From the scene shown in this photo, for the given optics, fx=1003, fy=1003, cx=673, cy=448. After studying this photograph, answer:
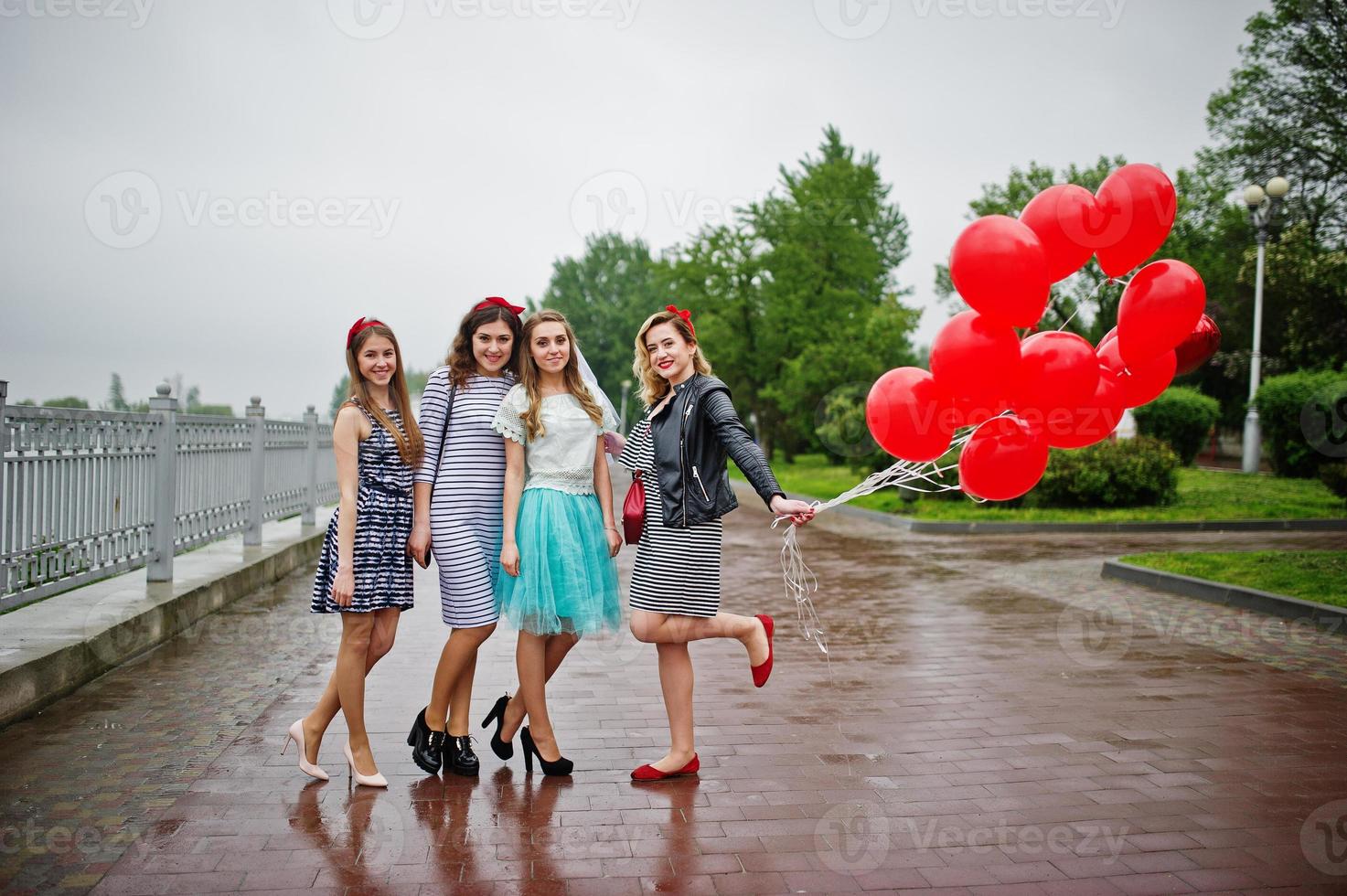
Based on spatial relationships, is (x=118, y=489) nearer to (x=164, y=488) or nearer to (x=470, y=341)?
(x=164, y=488)

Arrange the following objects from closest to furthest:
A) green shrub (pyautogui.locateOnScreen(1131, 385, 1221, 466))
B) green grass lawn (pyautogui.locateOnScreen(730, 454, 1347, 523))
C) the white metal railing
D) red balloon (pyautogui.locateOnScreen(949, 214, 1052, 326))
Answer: red balloon (pyautogui.locateOnScreen(949, 214, 1052, 326))
the white metal railing
green grass lawn (pyautogui.locateOnScreen(730, 454, 1347, 523))
green shrub (pyautogui.locateOnScreen(1131, 385, 1221, 466))

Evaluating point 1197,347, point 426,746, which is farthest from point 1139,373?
point 426,746

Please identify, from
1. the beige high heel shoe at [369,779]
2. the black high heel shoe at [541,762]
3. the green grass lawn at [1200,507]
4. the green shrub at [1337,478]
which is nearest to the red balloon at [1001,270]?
the black high heel shoe at [541,762]

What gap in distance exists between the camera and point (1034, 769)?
4.46 metres

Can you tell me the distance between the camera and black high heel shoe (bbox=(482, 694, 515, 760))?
452 cm

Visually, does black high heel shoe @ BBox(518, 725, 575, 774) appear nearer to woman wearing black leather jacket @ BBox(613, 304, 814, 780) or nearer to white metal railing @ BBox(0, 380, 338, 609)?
woman wearing black leather jacket @ BBox(613, 304, 814, 780)

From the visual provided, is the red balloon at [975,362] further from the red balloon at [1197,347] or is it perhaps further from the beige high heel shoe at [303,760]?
the beige high heel shoe at [303,760]

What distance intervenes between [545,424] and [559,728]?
1.75 m

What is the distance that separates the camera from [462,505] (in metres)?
4.29

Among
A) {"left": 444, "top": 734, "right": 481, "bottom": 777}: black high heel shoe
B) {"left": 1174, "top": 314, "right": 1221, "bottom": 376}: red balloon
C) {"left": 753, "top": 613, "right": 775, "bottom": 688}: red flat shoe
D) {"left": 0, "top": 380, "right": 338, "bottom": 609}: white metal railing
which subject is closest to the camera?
{"left": 444, "top": 734, "right": 481, "bottom": 777}: black high heel shoe

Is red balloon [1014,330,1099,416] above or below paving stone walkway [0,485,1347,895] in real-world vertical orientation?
above

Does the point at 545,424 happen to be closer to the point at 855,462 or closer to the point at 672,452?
the point at 672,452

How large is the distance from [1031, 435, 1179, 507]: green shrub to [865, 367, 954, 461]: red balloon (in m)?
13.4

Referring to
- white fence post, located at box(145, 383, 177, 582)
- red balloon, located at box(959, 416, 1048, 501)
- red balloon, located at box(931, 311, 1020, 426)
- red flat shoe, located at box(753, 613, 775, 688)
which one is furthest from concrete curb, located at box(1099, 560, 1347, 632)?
white fence post, located at box(145, 383, 177, 582)
